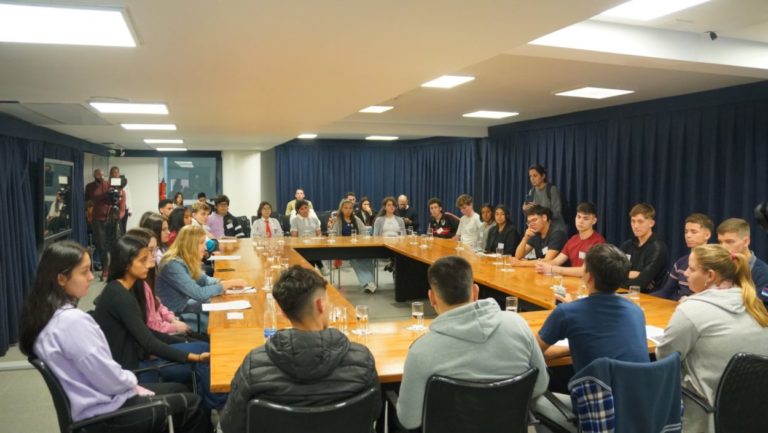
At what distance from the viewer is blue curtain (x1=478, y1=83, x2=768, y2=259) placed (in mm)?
5262

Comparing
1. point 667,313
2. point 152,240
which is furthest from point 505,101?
point 152,240

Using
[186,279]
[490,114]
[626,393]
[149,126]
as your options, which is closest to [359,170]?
[490,114]

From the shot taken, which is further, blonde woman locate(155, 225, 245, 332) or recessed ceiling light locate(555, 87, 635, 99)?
recessed ceiling light locate(555, 87, 635, 99)

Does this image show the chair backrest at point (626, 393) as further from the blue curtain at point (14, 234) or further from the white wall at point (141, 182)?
the white wall at point (141, 182)

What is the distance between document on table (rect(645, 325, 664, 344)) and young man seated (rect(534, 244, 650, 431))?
508 millimetres

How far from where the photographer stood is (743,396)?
6.98 feet

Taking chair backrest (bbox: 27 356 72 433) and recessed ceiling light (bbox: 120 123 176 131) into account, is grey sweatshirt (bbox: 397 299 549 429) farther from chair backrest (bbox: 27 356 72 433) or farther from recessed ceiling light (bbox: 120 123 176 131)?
recessed ceiling light (bbox: 120 123 176 131)

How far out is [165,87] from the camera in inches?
138

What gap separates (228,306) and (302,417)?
185 centimetres

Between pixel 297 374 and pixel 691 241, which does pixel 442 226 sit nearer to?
pixel 691 241

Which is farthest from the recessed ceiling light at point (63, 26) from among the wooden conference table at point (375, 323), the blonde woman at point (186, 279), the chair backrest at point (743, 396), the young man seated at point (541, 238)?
the young man seated at point (541, 238)

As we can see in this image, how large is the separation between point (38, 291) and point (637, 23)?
10.7 ft

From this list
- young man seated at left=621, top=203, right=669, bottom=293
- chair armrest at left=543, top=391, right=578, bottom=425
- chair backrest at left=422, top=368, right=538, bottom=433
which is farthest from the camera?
young man seated at left=621, top=203, right=669, bottom=293

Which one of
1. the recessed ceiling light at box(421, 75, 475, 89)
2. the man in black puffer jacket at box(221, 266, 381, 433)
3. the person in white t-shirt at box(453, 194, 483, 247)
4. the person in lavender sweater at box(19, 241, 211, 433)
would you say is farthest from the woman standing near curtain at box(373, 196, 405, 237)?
the man in black puffer jacket at box(221, 266, 381, 433)
